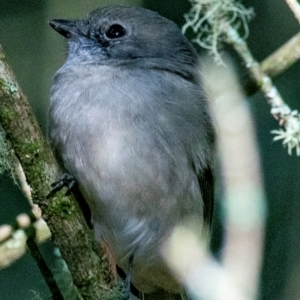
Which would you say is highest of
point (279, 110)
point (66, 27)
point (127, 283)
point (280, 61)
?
point (66, 27)

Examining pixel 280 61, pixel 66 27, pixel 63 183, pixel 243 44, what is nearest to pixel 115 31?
pixel 66 27

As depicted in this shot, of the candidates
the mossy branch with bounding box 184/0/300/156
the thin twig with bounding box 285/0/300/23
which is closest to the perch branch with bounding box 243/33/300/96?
the mossy branch with bounding box 184/0/300/156

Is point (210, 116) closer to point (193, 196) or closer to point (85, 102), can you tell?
point (193, 196)

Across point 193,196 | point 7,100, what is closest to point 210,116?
point 193,196

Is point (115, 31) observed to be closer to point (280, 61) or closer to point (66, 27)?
point (66, 27)

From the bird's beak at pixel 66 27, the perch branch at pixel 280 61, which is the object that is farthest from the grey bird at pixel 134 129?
the perch branch at pixel 280 61

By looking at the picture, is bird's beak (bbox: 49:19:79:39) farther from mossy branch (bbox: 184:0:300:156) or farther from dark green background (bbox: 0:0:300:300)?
mossy branch (bbox: 184:0:300:156)
